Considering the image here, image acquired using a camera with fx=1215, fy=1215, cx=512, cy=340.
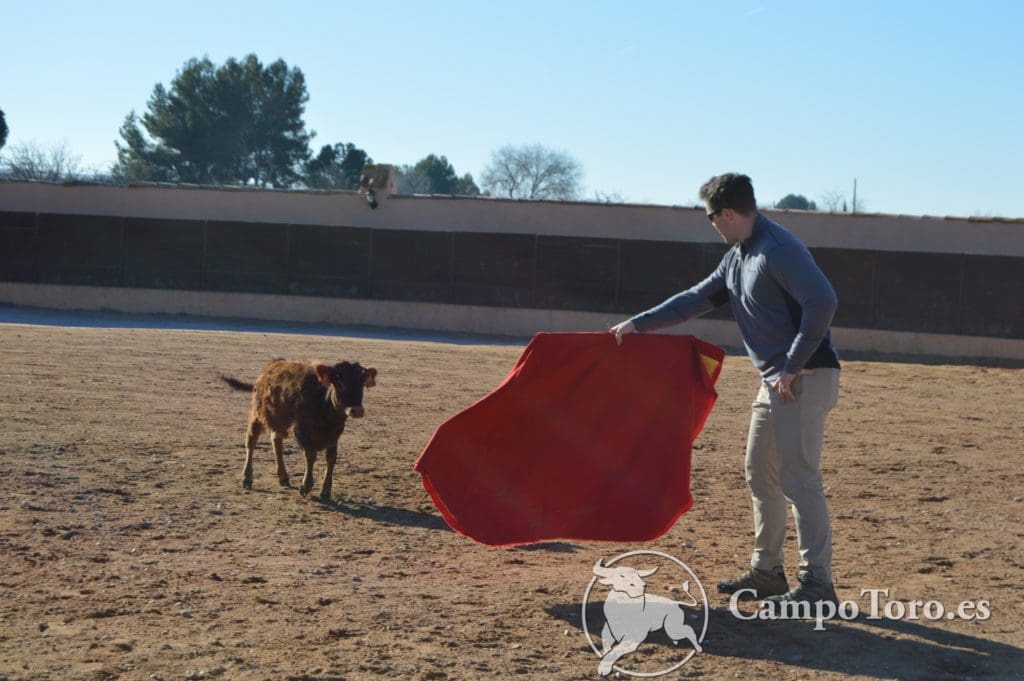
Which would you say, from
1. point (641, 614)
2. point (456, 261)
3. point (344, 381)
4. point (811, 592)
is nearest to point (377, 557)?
point (641, 614)

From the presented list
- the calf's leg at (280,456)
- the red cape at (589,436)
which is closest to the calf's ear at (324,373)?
the calf's leg at (280,456)

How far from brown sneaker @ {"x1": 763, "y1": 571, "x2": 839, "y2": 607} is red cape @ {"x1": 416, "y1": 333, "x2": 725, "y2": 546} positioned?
0.77 meters

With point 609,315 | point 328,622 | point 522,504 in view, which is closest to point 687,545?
point 522,504

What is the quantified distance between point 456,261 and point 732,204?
66.3 feet

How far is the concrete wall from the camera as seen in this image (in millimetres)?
23109

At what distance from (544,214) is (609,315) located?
8.42 ft

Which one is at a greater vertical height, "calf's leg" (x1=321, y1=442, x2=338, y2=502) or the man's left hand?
the man's left hand

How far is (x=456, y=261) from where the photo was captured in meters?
25.4

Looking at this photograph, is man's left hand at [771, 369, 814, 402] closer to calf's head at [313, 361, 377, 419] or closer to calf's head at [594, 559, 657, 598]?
calf's head at [594, 559, 657, 598]

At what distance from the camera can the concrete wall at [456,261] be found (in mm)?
23109

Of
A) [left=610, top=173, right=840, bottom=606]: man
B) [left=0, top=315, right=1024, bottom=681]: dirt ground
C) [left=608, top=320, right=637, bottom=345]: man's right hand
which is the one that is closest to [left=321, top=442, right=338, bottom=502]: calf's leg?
[left=0, top=315, right=1024, bottom=681]: dirt ground

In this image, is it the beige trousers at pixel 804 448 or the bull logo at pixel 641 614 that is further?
the beige trousers at pixel 804 448

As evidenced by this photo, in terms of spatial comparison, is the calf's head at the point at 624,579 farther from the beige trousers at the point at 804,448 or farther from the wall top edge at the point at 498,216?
the wall top edge at the point at 498,216

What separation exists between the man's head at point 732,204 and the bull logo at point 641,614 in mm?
1644
